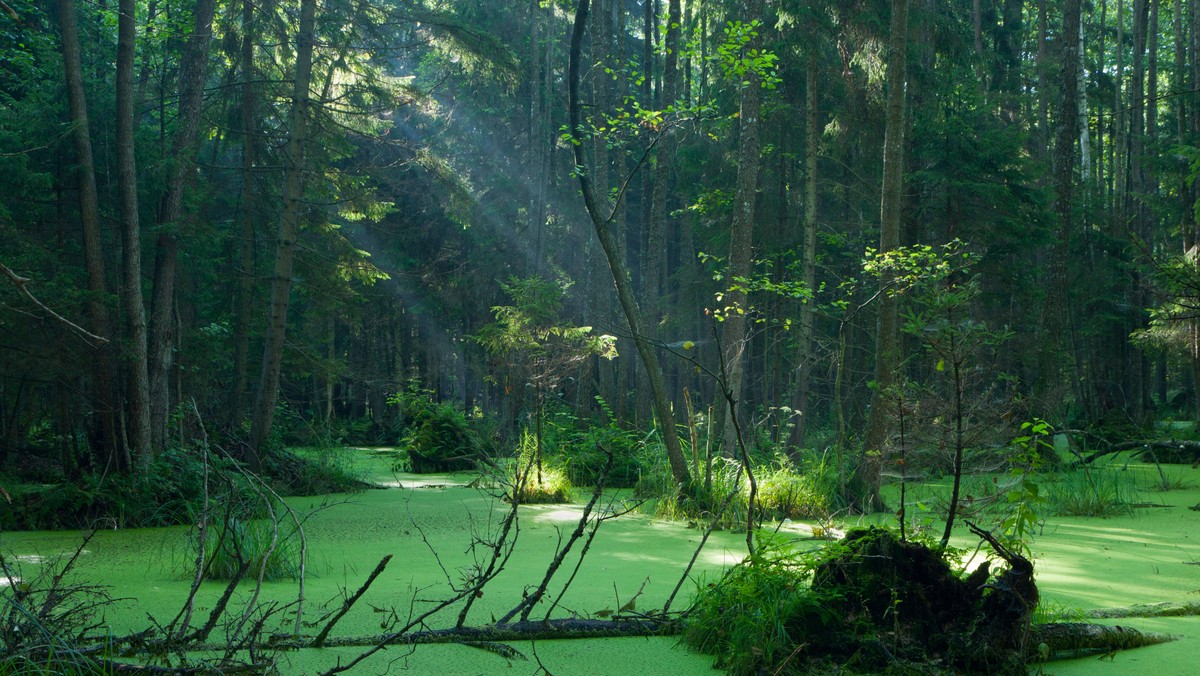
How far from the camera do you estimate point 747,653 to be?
10.9 feet

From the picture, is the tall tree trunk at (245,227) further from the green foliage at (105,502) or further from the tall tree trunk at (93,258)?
the green foliage at (105,502)

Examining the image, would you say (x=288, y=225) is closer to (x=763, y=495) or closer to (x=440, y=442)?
(x=440, y=442)

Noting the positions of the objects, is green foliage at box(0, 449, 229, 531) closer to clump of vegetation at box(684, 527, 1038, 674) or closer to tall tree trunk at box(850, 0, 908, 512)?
clump of vegetation at box(684, 527, 1038, 674)

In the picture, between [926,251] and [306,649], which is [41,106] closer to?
[306,649]

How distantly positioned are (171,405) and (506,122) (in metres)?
14.7

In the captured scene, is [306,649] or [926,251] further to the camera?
[926,251]

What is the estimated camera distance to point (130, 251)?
8.34 m

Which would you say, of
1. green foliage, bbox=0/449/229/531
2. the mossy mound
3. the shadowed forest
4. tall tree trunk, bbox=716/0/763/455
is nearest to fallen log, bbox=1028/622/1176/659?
the shadowed forest

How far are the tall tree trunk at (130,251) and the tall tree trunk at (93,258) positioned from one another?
175 millimetres

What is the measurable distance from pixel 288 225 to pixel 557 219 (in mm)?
12885

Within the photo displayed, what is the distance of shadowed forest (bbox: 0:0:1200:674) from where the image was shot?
12.1 feet

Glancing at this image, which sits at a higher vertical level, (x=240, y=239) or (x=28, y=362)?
(x=240, y=239)

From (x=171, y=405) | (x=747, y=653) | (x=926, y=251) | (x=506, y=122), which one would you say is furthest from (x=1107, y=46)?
(x=747, y=653)

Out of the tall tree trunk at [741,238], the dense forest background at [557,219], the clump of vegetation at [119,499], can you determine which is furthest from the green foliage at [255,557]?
the tall tree trunk at [741,238]
